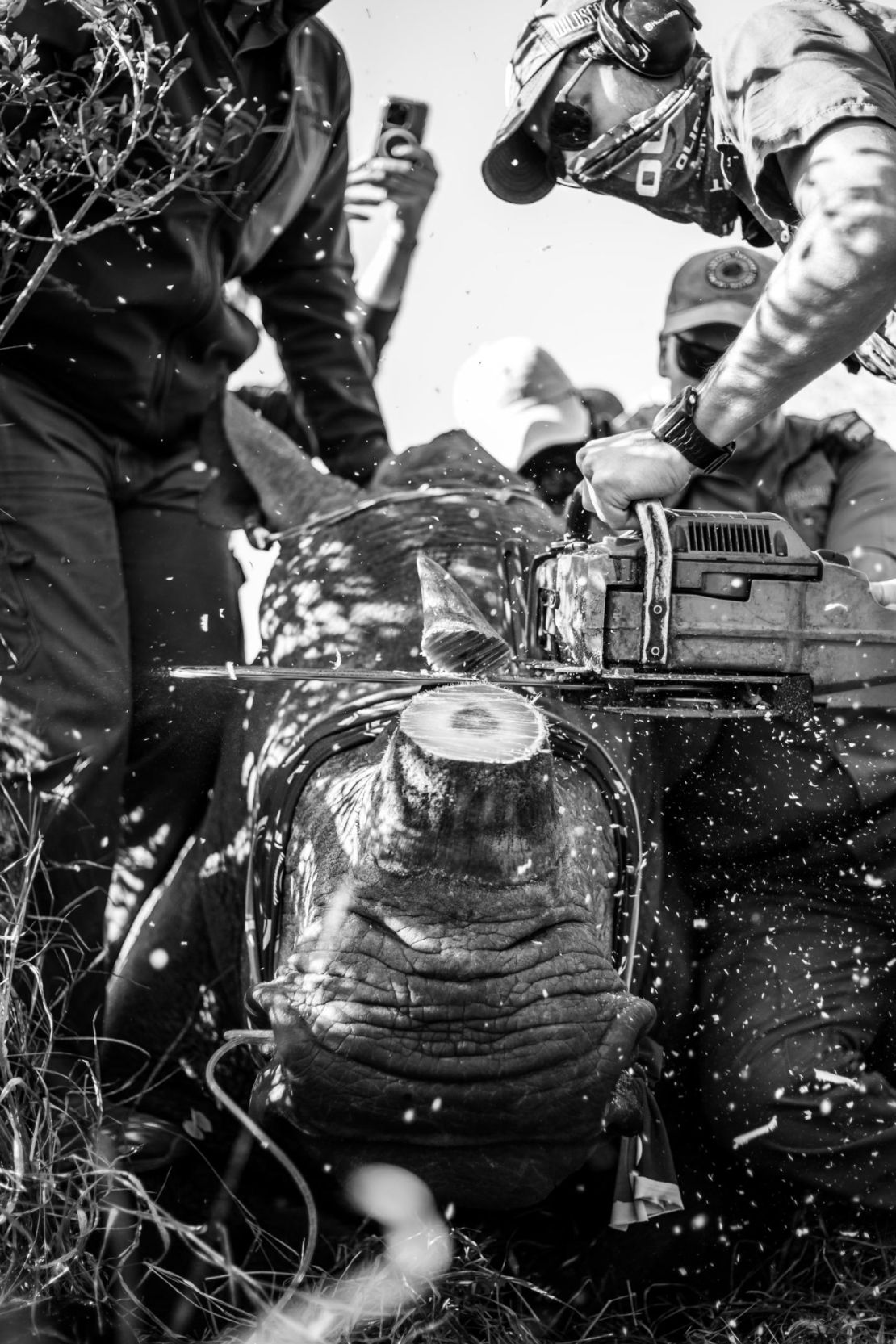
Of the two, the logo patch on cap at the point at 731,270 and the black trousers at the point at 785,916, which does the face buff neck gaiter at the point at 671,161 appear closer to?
the black trousers at the point at 785,916

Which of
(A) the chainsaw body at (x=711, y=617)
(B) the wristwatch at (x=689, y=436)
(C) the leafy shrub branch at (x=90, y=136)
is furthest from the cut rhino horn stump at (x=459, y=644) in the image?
(C) the leafy shrub branch at (x=90, y=136)

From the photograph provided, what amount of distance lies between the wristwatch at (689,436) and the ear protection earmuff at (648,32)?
1011 millimetres

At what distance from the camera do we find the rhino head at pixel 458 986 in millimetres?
2104

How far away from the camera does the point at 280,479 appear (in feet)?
12.3

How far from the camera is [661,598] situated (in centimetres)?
263

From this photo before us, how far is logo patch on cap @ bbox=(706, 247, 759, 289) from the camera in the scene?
18.2ft

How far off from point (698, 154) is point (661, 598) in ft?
5.69

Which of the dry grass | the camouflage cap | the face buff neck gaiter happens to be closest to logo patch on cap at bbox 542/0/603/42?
the camouflage cap

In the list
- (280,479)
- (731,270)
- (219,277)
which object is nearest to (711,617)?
(280,479)

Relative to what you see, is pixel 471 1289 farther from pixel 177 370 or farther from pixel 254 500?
pixel 177 370

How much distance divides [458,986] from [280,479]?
1.91 m

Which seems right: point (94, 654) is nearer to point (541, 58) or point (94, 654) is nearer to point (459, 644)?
point (459, 644)

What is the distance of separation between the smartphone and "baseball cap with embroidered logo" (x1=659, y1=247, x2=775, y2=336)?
1.15m

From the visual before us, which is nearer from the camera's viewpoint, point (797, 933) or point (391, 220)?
point (797, 933)
